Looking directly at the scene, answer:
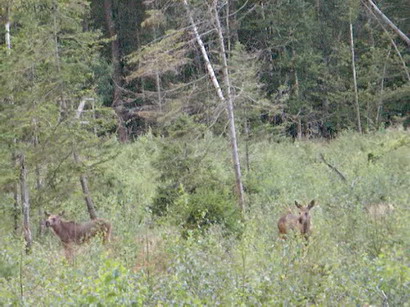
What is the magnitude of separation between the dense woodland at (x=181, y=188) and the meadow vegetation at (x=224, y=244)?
0.10 ft

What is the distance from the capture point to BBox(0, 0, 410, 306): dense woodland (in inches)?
242

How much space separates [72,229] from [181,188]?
2477mm

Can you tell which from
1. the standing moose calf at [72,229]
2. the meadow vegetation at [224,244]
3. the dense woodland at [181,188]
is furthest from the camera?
the standing moose calf at [72,229]

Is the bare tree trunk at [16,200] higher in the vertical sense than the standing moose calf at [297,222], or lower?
higher

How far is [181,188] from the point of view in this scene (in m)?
11.7

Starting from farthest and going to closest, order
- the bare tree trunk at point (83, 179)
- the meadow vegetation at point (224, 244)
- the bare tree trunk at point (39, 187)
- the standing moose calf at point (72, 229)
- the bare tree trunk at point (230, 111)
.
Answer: the bare tree trunk at point (230, 111)
the bare tree trunk at point (83, 179)
the standing moose calf at point (72, 229)
the bare tree trunk at point (39, 187)
the meadow vegetation at point (224, 244)

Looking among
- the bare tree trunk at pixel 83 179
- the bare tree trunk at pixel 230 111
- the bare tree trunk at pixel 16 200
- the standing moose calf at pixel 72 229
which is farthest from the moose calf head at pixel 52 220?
the bare tree trunk at pixel 230 111

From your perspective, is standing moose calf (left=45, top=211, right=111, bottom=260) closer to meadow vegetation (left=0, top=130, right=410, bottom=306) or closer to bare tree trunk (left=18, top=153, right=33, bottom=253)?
meadow vegetation (left=0, top=130, right=410, bottom=306)

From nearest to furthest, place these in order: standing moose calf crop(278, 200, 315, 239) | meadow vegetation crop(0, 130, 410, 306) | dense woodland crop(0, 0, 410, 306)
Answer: meadow vegetation crop(0, 130, 410, 306) → dense woodland crop(0, 0, 410, 306) → standing moose calf crop(278, 200, 315, 239)

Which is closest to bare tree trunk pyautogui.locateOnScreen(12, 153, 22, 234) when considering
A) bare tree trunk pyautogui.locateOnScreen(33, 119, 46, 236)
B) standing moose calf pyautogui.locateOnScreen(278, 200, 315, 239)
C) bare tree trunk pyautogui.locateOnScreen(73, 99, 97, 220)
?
bare tree trunk pyautogui.locateOnScreen(33, 119, 46, 236)

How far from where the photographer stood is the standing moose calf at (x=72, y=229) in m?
11.8

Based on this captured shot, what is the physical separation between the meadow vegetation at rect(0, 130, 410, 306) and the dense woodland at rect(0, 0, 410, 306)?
0.03m

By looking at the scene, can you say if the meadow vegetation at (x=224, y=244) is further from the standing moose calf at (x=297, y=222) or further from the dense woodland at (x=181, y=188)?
the standing moose calf at (x=297, y=222)

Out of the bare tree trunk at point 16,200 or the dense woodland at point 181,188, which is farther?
the bare tree trunk at point 16,200
